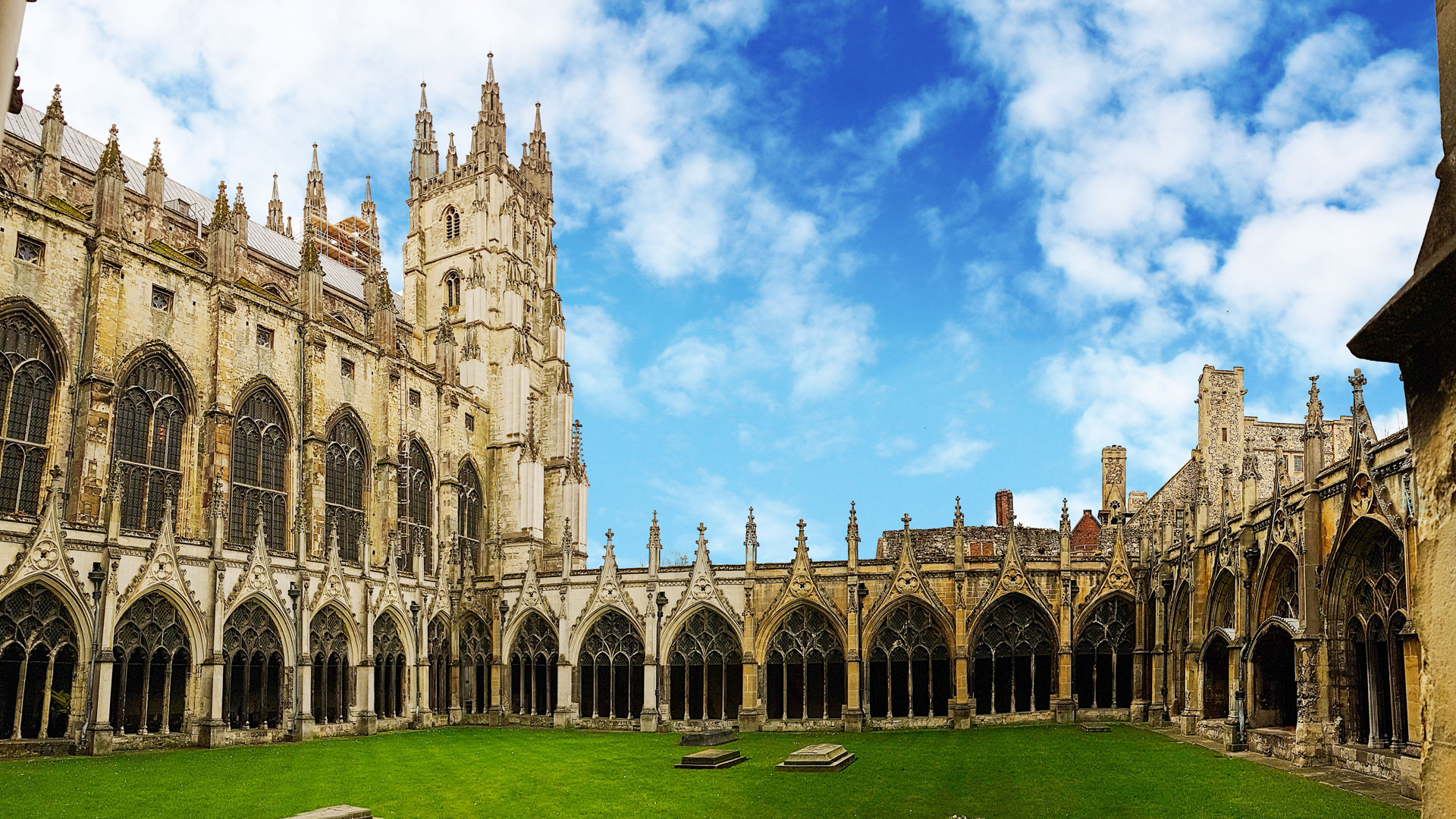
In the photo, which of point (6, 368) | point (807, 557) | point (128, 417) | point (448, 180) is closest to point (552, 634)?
point (807, 557)

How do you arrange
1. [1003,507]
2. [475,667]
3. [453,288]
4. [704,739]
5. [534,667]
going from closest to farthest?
[704,739] < [534,667] < [475,667] < [1003,507] < [453,288]

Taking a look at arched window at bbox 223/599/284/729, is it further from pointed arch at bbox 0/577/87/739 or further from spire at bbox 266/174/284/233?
spire at bbox 266/174/284/233

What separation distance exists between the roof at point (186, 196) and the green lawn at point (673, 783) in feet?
80.8

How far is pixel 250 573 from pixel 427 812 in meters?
17.0

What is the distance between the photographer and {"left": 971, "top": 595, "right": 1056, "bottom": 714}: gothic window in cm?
3331

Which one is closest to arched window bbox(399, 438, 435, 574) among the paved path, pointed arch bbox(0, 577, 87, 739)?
pointed arch bbox(0, 577, 87, 739)

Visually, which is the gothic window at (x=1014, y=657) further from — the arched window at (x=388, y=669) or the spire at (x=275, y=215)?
the spire at (x=275, y=215)

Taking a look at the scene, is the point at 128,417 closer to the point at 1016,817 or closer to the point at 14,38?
the point at 1016,817

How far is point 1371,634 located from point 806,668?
1683cm

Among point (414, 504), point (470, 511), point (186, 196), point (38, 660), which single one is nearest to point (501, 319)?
point (470, 511)

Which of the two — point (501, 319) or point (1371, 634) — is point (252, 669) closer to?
point (501, 319)

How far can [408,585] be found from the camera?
37312mm

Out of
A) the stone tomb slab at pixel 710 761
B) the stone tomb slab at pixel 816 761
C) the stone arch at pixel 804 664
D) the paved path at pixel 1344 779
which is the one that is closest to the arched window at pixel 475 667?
the stone arch at pixel 804 664

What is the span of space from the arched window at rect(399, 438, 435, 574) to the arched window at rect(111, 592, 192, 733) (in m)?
11.3
